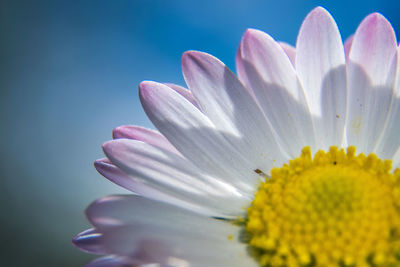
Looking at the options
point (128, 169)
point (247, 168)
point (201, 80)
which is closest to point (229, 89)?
point (201, 80)

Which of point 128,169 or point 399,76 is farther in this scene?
point 399,76

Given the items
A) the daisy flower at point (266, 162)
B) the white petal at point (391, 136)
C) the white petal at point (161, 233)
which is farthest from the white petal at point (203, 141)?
the white petal at point (391, 136)

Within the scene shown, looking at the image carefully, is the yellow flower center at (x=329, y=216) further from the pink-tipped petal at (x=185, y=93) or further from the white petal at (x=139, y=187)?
the pink-tipped petal at (x=185, y=93)

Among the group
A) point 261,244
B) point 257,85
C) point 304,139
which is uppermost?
point 257,85

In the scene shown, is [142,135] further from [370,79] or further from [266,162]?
[370,79]

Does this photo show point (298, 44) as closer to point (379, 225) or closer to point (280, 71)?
point (280, 71)

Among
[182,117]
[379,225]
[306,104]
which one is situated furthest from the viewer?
[306,104]

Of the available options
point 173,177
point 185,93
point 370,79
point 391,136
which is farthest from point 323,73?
point 173,177

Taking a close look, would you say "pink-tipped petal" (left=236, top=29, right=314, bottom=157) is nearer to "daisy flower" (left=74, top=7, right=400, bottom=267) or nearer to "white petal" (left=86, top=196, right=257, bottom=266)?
"daisy flower" (left=74, top=7, right=400, bottom=267)
